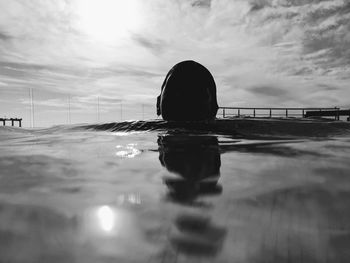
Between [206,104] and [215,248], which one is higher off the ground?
[206,104]

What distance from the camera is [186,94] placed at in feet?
21.8

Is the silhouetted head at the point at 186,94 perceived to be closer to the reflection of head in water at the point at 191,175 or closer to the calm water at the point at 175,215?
the reflection of head in water at the point at 191,175

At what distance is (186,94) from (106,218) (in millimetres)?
5889

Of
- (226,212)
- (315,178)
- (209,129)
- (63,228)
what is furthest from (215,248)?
(209,129)

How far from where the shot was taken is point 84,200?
1.10 metres

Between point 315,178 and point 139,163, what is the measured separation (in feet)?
3.88

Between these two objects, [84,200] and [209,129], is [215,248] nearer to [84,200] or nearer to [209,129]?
[84,200]

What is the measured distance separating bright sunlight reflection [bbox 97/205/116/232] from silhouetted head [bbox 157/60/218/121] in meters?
5.80

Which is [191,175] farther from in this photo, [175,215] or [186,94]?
[186,94]

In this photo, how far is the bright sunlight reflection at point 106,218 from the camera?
85 centimetres

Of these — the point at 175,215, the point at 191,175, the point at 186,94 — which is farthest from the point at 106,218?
the point at 186,94

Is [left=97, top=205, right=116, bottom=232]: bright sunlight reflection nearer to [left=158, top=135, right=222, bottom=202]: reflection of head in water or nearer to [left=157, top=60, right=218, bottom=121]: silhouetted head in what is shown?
[left=158, top=135, right=222, bottom=202]: reflection of head in water

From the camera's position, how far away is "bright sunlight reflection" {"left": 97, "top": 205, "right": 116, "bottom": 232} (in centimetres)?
85

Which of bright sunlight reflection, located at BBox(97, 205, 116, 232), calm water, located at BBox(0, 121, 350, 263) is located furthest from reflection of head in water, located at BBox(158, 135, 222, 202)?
bright sunlight reflection, located at BBox(97, 205, 116, 232)
